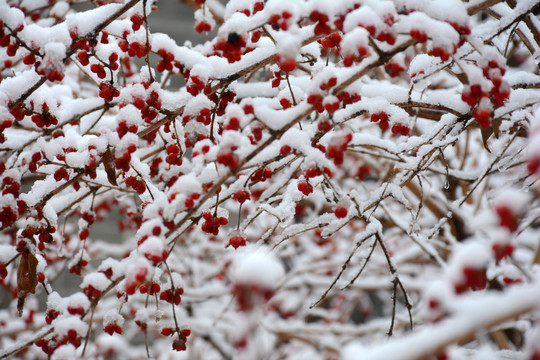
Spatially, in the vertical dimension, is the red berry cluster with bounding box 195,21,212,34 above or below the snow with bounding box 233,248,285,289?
above

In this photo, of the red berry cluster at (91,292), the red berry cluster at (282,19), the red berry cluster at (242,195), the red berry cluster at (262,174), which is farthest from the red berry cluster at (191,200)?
the red berry cluster at (91,292)

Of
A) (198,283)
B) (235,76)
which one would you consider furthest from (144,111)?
(198,283)

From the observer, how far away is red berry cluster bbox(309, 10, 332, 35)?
4.27 ft

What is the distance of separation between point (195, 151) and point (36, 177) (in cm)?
211

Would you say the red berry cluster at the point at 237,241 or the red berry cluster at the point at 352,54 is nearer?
the red berry cluster at the point at 352,54

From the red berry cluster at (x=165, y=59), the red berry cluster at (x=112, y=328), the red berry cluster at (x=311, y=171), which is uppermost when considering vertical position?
the red berry cluster at (x=165, y=59)

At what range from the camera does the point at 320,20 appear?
1.31 m

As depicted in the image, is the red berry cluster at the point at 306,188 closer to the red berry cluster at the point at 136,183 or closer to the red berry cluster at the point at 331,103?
the red berry cluster at the point at 331,103

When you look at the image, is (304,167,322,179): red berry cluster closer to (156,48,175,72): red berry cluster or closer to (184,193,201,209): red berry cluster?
(184,193,201,209): red berry cluster

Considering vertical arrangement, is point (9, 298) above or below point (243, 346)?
above

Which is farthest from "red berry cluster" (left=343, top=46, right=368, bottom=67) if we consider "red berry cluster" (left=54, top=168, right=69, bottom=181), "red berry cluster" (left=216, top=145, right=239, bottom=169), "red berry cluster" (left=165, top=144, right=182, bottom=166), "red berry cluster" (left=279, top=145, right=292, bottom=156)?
"red berry cluster" (left=54, top=168, right=69, bottom=181)

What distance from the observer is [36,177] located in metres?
3.02

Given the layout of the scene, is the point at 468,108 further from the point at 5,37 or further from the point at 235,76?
the point at 5,37

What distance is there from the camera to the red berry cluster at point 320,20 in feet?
4.27
